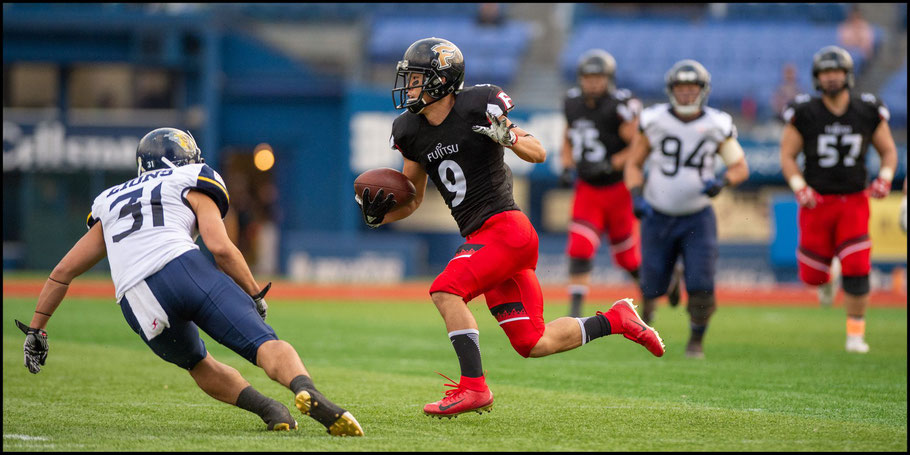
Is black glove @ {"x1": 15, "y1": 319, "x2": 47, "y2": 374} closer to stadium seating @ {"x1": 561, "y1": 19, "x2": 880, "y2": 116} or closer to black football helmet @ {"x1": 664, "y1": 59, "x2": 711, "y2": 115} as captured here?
black football helmet @ {"x1": 664, "y1": 59, "x2": 711, "y2": 115}

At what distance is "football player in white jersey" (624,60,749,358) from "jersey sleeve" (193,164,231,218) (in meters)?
3.85

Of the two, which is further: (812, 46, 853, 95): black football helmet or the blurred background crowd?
the blurred background crowd

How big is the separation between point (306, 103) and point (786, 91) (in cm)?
819

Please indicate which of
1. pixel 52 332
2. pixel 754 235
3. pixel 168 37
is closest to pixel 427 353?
pixel 52 332

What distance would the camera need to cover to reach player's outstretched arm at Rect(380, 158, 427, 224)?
5.58 metres

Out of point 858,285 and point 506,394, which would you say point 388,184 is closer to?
point 506,394

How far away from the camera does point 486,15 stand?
21312 millimetres

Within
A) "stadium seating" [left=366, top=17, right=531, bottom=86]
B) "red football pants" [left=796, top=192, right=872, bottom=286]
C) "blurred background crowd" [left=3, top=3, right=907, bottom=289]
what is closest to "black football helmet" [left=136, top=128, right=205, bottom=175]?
"red football pants" [left=796, top=192, right=872, bottom=286]

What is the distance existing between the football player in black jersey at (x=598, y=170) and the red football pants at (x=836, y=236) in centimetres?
166

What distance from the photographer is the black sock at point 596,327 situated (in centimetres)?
536

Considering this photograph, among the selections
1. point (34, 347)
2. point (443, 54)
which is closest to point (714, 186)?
point (443, 54)

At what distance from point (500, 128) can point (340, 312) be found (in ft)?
24.9

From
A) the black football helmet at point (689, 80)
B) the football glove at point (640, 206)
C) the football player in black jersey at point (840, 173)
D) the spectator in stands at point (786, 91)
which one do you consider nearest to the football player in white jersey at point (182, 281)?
the football glove at point (640, 206)

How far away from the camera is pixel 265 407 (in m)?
4.89
